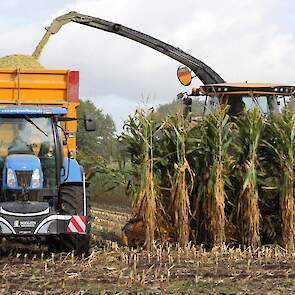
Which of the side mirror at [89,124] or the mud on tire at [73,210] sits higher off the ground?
the side mirror at [89,124]

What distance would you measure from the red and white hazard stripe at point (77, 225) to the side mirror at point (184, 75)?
15.2 feet

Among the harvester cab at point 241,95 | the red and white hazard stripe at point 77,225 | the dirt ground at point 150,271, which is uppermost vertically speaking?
the harvester cab at point 241,95

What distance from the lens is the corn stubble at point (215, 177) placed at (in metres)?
10.0

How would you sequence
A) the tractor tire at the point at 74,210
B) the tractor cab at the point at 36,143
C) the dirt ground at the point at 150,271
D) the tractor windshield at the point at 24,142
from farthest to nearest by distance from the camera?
the tractor windshield at the point at 24,142 → the tractor cab at the point at 36,143 → the tractor tire at the point at 74,210 → the dirt ground at the point at 150,271

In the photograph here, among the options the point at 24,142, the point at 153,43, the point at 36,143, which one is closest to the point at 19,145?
the point at 24,142

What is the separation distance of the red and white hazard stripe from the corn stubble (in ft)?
4.58

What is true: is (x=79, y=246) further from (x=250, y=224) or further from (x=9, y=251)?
(x=250, y=224)

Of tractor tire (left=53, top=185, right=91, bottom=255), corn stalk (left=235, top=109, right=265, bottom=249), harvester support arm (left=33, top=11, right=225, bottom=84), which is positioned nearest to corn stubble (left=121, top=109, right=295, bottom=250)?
corn stalk (left=235, top=109, right=265, bottom=249)

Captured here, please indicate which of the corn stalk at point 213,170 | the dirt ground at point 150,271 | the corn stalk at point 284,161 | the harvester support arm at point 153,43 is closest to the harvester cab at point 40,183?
the dirt ground at point 150,271

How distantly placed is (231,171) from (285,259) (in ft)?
5.53

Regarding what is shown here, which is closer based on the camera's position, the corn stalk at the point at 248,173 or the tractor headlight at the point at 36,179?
the tractor headlight at the point at 36,179

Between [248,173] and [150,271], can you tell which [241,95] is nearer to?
[248,173]

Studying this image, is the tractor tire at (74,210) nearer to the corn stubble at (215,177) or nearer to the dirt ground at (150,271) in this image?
the dirt ground at (150,271)

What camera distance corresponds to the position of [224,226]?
10.1 m
